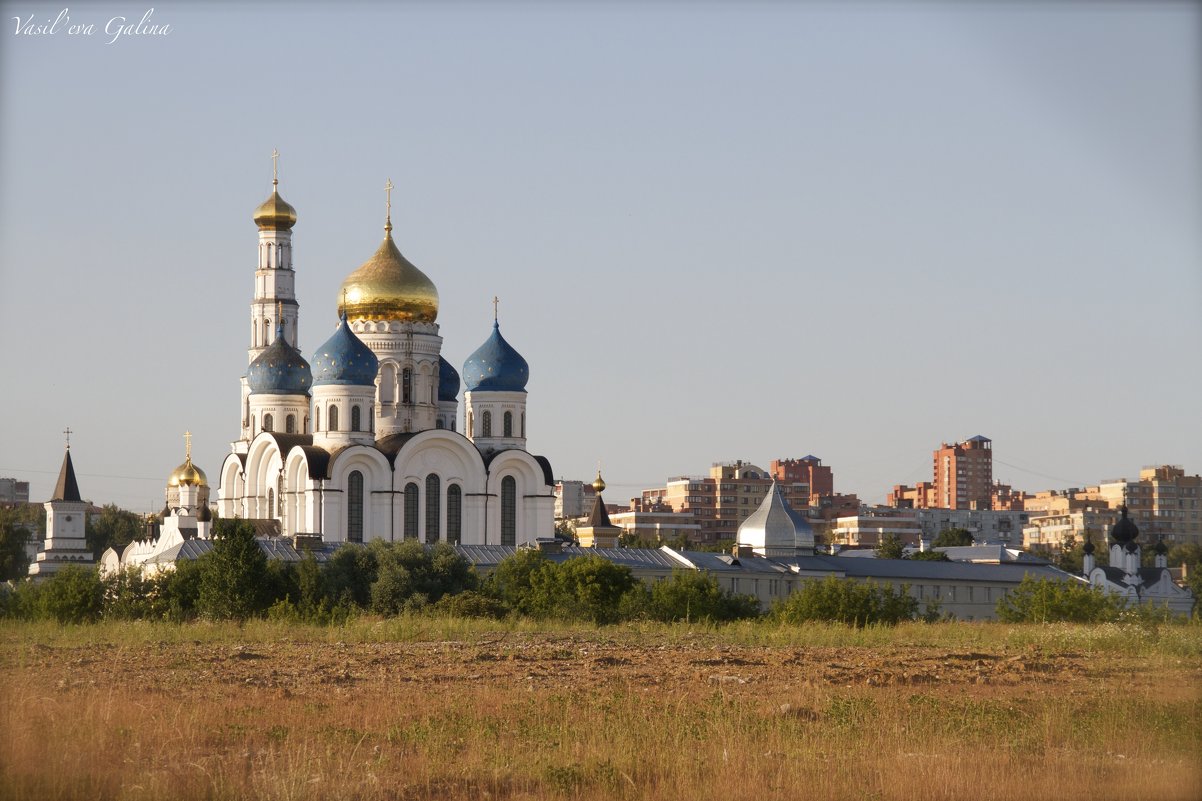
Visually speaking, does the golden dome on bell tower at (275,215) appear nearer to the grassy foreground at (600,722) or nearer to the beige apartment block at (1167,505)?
the grassy foreground at (600,722)

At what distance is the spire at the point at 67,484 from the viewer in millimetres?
74750

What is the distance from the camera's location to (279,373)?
184 feet

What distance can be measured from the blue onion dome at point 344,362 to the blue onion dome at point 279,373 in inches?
128

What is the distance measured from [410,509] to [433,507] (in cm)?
78

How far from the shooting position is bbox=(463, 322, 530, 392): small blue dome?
55438 mm

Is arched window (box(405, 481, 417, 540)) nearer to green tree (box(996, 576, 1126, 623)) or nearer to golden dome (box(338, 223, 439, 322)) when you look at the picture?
golden dome (box(338, 223, 439, 322))

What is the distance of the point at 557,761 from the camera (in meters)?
12.9

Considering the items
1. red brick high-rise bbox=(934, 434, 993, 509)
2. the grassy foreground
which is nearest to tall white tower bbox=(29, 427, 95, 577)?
the grassy foreground

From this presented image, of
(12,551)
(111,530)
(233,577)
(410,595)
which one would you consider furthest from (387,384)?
(111,530)

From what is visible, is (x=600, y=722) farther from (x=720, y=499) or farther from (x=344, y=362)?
(x=720, y=499)

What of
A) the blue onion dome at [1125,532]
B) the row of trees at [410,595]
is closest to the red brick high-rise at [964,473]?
the blue onion dome at [1125,532]

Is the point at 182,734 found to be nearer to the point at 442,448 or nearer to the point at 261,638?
the point at 261,638

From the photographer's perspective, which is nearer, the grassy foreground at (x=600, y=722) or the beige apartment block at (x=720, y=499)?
the grassy foreground at (x=600, y=722)

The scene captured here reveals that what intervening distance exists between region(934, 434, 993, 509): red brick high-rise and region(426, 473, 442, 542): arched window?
112 metres
